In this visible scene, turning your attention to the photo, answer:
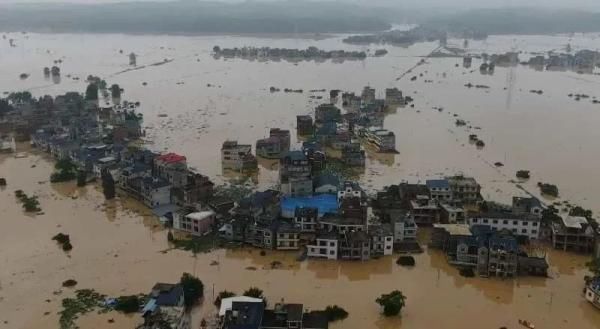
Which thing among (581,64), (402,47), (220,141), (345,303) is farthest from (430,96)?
(402,47)

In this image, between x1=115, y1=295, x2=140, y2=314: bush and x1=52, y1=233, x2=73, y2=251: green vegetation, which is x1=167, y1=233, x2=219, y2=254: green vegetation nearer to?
x1=52, y1=233, x2=73, y2=251: green vegetation

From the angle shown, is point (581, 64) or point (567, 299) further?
point (581, 64)

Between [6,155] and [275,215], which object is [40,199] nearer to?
[6,155]

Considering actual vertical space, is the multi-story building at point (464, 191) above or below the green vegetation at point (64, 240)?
above

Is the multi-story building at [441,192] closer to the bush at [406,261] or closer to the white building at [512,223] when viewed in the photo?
the white building at [512,223]

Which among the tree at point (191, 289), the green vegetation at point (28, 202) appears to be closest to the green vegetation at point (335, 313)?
the tree at point (191, 289)

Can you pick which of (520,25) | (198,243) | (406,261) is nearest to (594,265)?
(406,261)
